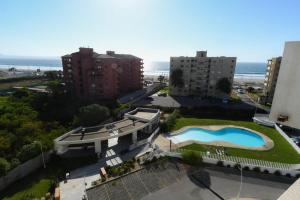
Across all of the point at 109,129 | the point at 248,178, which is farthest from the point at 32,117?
the point at 248,178

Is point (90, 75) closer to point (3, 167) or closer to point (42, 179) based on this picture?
point (42, 179)

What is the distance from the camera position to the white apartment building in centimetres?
6462

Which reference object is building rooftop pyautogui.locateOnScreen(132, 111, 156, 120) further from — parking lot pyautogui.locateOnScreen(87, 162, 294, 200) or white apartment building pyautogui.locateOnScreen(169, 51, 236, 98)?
white apartment building pyautogui.locateOnScreen(169, 51, 236, 98)

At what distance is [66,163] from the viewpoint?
28672mm

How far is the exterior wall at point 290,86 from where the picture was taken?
17.1 ft

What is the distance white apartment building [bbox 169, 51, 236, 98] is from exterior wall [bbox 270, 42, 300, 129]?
209 feet

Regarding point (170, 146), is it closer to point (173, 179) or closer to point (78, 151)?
point (173, 179)

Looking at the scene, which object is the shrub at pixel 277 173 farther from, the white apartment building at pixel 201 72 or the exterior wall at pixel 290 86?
the white apartment building at pixel 201 72

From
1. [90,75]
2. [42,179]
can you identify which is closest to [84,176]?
[42,179]

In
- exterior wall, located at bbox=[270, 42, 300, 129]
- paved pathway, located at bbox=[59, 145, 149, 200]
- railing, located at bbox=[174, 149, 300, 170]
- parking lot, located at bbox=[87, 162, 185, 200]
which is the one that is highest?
exterior wall, located at bbox=[270, 42, 300, 129]

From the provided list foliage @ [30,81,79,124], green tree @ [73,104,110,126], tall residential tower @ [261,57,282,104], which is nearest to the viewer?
green tree @ [73,104,110,126]

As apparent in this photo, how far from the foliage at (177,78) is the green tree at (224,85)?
13.4m

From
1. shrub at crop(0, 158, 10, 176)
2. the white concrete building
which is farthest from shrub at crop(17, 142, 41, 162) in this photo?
the white concrete building

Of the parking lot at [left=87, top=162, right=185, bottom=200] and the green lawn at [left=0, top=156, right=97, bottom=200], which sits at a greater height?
the parking lot at [left=87, top=162, right=185, bottom=200]
